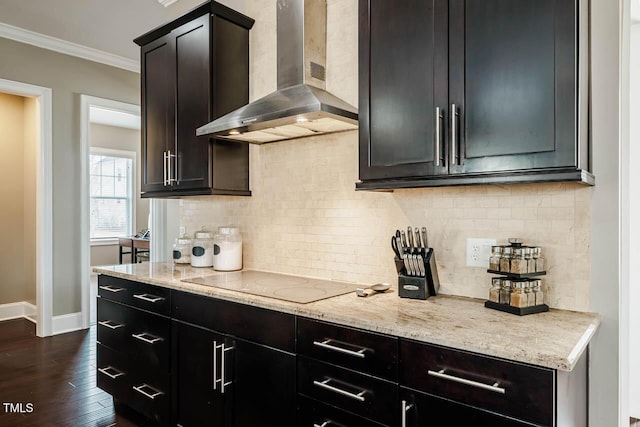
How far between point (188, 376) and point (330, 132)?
1.51 m

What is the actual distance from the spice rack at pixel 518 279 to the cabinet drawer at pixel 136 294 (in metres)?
1.67

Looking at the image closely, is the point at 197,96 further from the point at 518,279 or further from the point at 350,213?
the point at 518,279

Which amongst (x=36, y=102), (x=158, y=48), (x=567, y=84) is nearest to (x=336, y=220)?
(x=567, y=84)

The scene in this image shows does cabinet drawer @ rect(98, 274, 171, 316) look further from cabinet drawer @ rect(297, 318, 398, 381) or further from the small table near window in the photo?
the small table near window

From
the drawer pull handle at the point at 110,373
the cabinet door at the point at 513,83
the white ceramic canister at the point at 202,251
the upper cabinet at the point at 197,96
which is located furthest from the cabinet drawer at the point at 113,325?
the cabinet door at the point at 513,83

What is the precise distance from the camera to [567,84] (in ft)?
4.49

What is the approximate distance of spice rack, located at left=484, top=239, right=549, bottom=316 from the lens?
1.55 meters

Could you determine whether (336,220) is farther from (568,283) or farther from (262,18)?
(262,18)

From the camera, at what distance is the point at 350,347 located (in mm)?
1534

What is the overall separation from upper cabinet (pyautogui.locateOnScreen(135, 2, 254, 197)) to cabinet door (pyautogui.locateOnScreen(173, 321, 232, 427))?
0.91 meters

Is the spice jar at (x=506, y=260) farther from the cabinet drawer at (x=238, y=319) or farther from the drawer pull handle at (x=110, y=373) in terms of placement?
the drawer pull handle at (x=110, y=373)

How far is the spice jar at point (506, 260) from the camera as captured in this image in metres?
1.58

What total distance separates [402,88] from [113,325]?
7.44 feet

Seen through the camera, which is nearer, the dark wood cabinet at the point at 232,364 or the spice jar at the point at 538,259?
the spice jar at the point at 538,259
